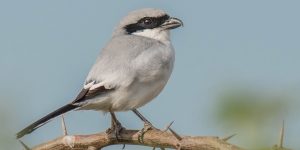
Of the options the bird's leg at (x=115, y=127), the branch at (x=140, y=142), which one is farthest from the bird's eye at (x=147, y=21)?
the branch at (x=140, y=142)

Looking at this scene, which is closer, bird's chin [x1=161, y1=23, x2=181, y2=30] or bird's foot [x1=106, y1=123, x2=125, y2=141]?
bird's foot [x1=106, y1=123, x2=125, y2=141]

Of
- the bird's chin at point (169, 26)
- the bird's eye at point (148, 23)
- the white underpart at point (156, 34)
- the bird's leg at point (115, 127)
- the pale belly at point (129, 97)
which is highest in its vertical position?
the bird's eye at point (148, 23)

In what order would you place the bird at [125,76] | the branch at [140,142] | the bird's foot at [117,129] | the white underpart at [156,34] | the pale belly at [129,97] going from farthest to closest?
the white underpart at [156,34] → the pale belly at [129,97] → the bird at [125,76] → the bird's foot at [117,129] → the branch at [140,142]

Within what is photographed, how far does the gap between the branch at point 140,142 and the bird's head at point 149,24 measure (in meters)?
1.17

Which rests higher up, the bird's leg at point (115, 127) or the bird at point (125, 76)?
the bird at point (125, 76)

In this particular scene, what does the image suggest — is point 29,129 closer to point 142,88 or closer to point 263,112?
point 263,112

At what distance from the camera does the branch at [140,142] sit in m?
1.61

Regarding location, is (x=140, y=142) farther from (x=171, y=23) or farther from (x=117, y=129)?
(x=171, y=23)

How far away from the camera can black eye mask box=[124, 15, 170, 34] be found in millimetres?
3723

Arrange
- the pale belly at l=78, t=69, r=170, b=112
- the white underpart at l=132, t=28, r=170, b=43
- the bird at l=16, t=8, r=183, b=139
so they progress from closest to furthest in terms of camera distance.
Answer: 1. the bird at l=16, t=8, r=183, b=139
2. the pale belly at l=78, t=69, r=170, b=112
3. the white underpart at l=132, t=28, r=170, b=43

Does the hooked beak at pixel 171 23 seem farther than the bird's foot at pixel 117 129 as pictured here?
Yes

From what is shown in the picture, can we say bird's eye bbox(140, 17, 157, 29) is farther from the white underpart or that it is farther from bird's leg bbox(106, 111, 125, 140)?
bird's leg bbox(106, 111, 125, 140)

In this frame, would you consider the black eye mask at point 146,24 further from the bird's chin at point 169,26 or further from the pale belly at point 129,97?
the pale belly at point 129,97

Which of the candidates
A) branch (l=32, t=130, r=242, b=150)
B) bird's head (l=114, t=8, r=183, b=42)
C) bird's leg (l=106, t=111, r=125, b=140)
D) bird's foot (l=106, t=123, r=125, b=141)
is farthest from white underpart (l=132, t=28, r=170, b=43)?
branch (l=32, t=130, r=242, b=150)
